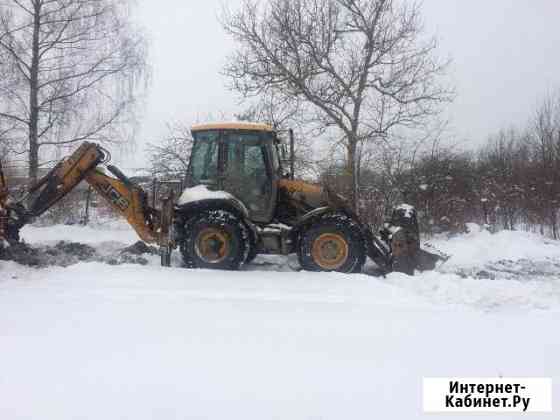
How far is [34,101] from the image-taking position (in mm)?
13000

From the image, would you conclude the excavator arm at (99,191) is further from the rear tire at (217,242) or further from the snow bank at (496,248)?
the snow bank at (496,248)

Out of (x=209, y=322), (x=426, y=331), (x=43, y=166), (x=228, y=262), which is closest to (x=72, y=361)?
(x=209, y=322)

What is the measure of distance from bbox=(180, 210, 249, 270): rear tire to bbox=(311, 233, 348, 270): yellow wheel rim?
1.12 metres

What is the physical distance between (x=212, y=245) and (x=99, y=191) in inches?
84.7

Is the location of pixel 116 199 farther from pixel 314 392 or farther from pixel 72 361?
pixel 314 392

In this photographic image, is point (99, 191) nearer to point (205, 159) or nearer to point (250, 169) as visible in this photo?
point (205, 159)

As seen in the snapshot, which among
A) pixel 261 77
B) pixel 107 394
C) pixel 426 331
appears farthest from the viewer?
pixel 261 77

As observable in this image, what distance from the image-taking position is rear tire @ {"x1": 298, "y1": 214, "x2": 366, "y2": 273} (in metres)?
7.18

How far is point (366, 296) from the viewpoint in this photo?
5.38 meters

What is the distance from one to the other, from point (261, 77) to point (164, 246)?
8653mm

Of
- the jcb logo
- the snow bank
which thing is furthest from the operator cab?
the snow bank

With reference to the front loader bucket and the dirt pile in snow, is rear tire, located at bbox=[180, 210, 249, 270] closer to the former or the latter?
the dirt pile in snow

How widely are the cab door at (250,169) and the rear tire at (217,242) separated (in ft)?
1.73

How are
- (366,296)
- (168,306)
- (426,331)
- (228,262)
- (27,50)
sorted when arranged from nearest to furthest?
(426,331)
(168,306)
(366,296)
(228,262)
(27,50)
